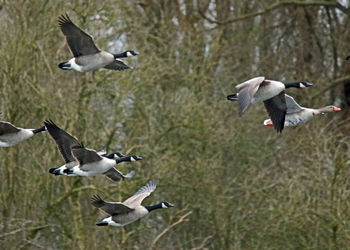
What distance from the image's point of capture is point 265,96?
39.9 feet

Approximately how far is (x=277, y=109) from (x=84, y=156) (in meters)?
2.40

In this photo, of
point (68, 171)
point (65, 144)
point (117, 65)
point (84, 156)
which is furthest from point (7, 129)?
point (117, 65)

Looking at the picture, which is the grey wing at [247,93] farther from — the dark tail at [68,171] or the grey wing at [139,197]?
the dark tail at [68,171]

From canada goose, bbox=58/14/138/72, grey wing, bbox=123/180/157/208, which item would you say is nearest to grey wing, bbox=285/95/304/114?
grey wing, bbox=123/180/157/208

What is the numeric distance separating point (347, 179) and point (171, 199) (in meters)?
3.32

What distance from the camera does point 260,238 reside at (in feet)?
56.2

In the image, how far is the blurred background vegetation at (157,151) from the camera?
17.0 meters

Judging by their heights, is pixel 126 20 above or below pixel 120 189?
above

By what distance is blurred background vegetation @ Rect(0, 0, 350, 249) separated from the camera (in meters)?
17.0

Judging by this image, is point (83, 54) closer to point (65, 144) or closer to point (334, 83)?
point (65, 144)

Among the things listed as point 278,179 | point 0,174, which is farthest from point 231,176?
point 0,174

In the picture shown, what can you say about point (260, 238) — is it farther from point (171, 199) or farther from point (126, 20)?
point (126, 20)

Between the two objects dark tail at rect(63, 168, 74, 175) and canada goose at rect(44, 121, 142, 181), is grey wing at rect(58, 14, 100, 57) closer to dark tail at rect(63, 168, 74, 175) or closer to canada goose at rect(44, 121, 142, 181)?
canada goose at rect(44, 121, 142, 181)

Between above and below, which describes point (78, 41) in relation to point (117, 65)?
above
